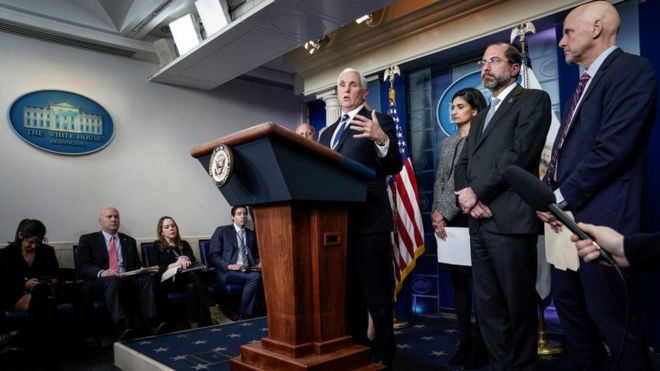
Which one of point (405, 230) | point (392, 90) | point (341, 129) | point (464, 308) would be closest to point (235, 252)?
point (405, 230)

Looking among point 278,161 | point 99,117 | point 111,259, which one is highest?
point 99,117

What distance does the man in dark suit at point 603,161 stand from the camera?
143 centimetres

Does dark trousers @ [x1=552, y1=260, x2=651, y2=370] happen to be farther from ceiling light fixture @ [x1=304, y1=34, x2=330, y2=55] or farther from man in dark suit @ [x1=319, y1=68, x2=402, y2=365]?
ceiling light fixture @ [x1=304, y1=34, x2=330, y2=55]

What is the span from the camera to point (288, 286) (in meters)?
1.44

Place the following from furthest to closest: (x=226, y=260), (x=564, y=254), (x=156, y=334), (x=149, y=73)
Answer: (x=149, y=73) → (x=226, y=260) → (x=156, y=334) → (x=564, y=254)

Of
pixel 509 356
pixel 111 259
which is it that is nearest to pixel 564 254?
pixel 509 356

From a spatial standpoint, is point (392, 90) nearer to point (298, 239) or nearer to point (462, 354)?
point (462, 354)

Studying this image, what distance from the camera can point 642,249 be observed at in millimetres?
912

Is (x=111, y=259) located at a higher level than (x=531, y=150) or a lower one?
lower

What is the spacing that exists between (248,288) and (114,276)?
115 cm

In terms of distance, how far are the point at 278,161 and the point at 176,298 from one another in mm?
3147

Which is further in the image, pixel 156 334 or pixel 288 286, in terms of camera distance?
pixel 156 334

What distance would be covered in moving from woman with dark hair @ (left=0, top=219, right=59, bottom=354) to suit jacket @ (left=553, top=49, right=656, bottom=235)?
134 inches

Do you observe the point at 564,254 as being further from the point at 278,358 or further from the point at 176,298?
the point at 176,298
